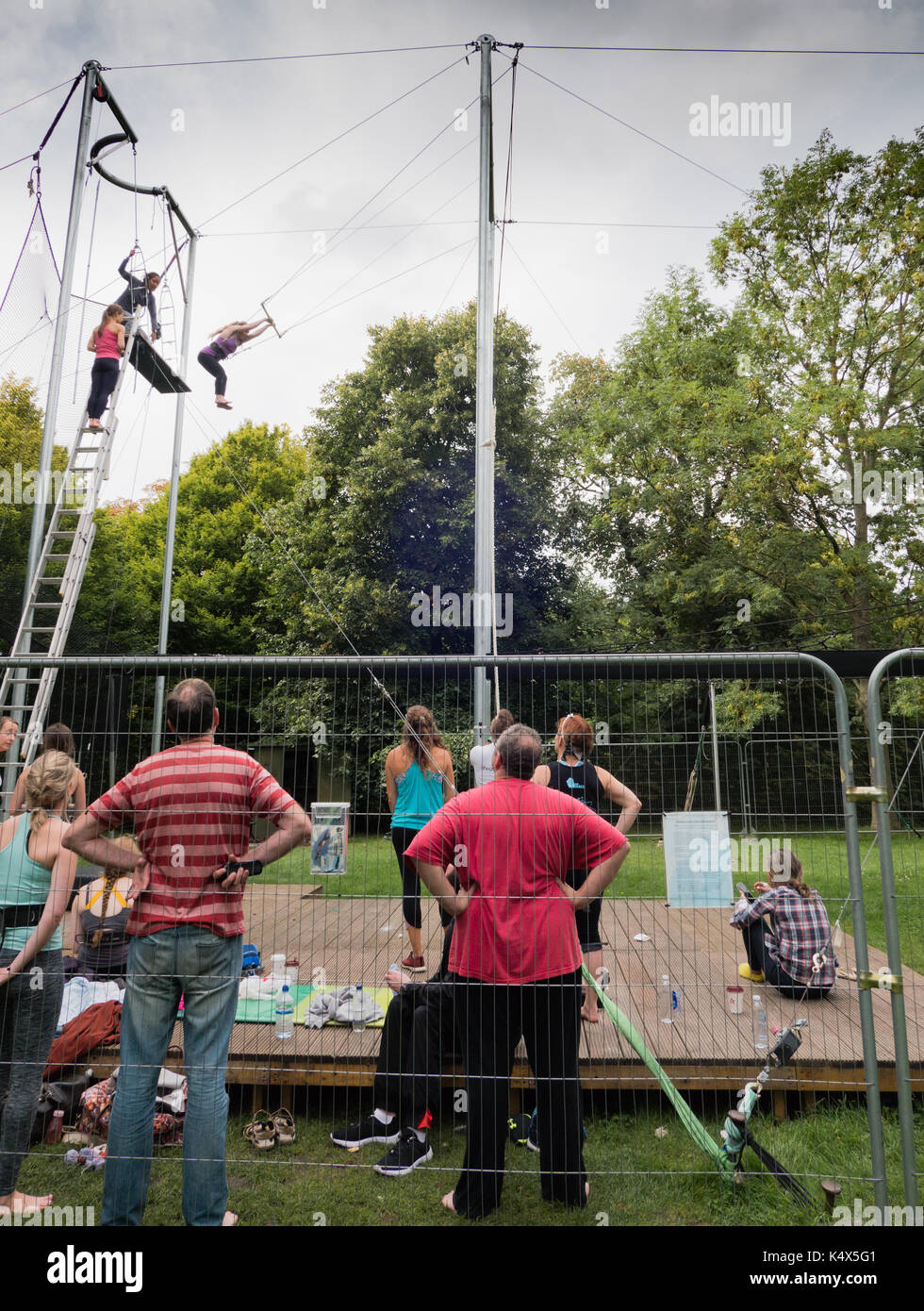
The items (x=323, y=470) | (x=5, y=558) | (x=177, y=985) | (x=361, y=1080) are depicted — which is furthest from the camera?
(x=323, y=470)

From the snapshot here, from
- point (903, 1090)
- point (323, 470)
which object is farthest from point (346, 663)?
point (323, 470)

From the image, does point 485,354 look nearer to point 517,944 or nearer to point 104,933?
point 104,933

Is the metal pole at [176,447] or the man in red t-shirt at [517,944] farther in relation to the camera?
the metal pole at [176,447]

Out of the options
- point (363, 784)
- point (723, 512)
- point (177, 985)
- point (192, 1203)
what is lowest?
point (192, 1203)

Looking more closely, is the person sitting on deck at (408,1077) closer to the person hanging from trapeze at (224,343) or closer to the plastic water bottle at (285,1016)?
the plastic water bottle at (285,1016)

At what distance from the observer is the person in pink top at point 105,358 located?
8.69 m

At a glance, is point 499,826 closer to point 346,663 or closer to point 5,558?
point 346,663

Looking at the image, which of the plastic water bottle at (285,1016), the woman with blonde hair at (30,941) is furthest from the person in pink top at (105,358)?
the plastic water bottle at (285,1016)

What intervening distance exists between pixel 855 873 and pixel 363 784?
2.11m

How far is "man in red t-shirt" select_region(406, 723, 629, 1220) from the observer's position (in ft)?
9.78

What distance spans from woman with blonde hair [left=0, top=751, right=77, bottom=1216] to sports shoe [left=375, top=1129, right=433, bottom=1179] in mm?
1395

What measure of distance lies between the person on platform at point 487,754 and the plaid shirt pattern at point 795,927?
1.63 m

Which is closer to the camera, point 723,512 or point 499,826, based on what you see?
point 499,826
